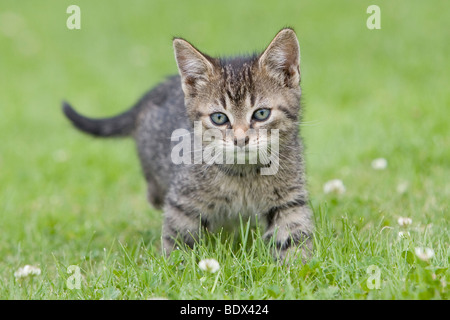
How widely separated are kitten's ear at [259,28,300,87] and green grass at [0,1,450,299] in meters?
0.91

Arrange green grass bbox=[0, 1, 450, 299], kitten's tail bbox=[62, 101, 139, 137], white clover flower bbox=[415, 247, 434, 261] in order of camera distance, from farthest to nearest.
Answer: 1. kitten's tail bbox=[62, 101, 139, 137]
2. green grass bbox=[0, 1, 450, 299]
3. white clover flower bbox=[415, 247, 434, 261]

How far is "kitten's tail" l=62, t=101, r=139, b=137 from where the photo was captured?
17.5ft

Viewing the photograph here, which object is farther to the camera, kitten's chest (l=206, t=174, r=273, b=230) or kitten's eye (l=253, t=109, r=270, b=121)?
kitten's chest (l=206, t=174, r=273, b=230)

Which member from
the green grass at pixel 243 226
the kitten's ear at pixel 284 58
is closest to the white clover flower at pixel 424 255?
the green grass at pixel 243 226

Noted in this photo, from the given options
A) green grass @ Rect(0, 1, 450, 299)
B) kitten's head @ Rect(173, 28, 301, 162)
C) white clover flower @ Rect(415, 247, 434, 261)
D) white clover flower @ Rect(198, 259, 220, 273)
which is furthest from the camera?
kitten's head @ Rect(173, 28, 301, 162)

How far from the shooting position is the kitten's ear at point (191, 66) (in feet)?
12.3

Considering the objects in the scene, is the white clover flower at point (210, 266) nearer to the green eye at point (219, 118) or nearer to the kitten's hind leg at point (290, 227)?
the kitten's hind leg at point (290, 227)

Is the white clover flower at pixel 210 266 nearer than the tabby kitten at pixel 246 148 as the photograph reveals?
Yes

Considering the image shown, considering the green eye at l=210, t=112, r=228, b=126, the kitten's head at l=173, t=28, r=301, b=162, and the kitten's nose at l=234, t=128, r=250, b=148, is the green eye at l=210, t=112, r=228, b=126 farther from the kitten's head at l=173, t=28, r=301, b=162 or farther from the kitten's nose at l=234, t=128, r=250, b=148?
the kitten's nose at l=234, t=128, r=250, b=148

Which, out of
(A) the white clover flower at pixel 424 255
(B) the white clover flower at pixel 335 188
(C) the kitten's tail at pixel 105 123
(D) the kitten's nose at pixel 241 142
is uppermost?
(C) the kitten's tail at pixel 105 123

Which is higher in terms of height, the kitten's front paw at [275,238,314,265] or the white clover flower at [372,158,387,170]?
the white clover flower at [372,158,387,170]

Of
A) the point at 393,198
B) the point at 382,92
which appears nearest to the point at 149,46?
the point at 382,92

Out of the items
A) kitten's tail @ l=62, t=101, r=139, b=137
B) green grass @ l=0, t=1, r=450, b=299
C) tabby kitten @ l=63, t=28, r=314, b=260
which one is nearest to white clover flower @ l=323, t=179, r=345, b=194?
green grass @ l=0, t=1, r=450, b=299

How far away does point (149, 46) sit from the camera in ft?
39.2
